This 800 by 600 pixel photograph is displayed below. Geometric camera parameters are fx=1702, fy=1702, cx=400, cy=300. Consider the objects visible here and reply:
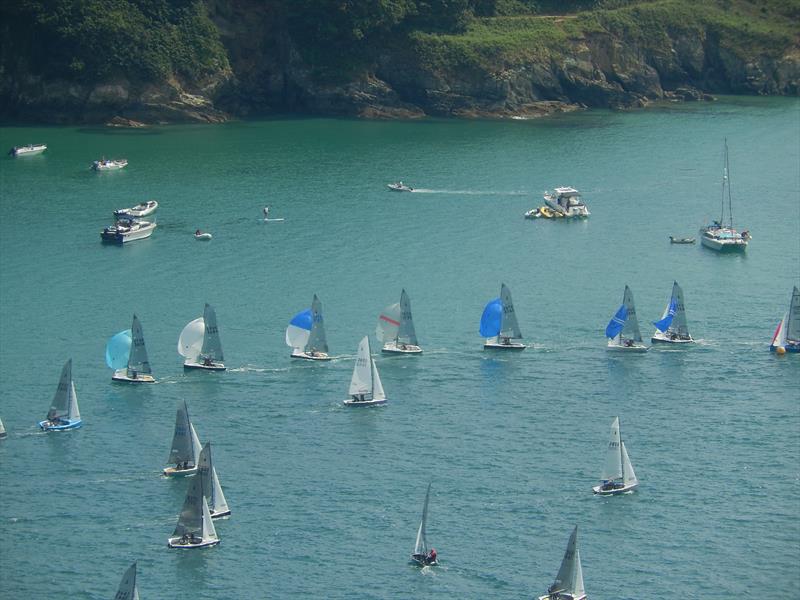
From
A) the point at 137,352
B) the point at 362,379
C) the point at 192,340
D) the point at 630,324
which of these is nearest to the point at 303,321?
the point at 192,340

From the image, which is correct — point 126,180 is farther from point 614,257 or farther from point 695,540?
point 695,540

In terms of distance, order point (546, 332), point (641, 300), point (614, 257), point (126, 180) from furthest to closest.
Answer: point (126, 180), point (614, 257), point (641, 300), point (546, 332)

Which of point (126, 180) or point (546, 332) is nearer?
point (546, 332)

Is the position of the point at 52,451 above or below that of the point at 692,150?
below

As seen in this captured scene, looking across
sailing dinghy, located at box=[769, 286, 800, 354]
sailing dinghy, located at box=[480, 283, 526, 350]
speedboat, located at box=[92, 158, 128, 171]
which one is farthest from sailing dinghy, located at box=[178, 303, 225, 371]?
speedboat, located at box=[92, 158, 128, 171]

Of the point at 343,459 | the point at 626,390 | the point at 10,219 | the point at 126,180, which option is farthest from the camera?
the point at 126,180

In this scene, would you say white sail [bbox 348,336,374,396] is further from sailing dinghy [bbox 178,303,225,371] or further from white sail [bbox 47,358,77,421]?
white sail [bbox 47,358,77,421]

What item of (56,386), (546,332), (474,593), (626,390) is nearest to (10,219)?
(56,386)
